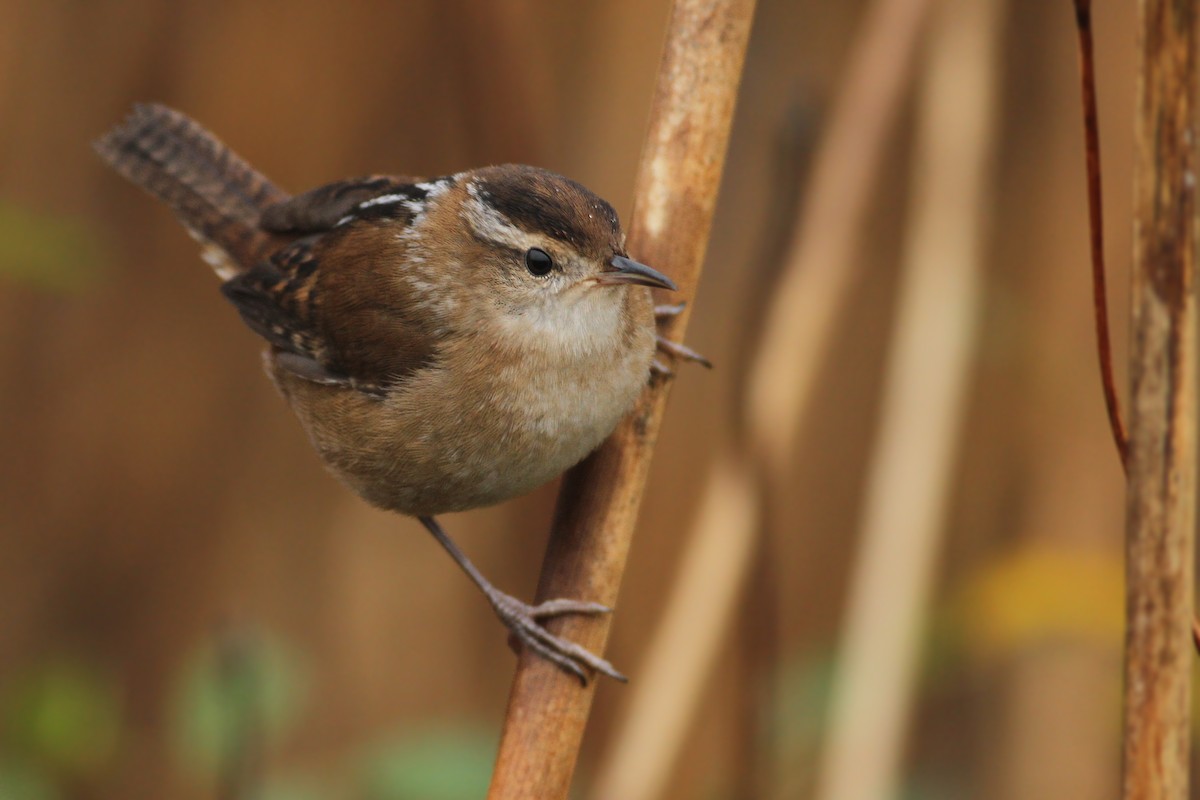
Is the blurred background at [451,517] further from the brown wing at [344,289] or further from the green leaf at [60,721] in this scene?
the brown wing at [344,289]

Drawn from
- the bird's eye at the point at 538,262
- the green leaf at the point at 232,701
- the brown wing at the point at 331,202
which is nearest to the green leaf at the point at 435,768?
the green leaf at the point at 232,701

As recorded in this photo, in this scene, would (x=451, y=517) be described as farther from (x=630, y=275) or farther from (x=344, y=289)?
(x=630, y=275)

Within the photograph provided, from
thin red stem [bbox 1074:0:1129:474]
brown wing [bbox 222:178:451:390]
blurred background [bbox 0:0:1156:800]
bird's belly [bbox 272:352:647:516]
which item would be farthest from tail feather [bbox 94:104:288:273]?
thin red stem [bbox 1074:0:1129:474]

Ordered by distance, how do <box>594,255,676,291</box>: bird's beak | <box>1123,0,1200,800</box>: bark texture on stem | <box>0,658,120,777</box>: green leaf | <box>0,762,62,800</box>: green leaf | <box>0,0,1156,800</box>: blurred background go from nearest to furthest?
<box>1123,0,1200,800</box>: bark texture on stem, <box>594,255,676,291</box>: bird's beak, <box>0,762,62,800</box>: green leaf, <box>0,658,120,777</box>: green leaf, <box>0,0,1156,800</box>: blurred background

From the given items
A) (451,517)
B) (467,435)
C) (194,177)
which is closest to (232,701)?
(467,435)

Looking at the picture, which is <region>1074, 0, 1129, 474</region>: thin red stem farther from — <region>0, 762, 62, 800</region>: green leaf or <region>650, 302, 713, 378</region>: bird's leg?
<region>0, 762, 62, 800</region>: green leaf
